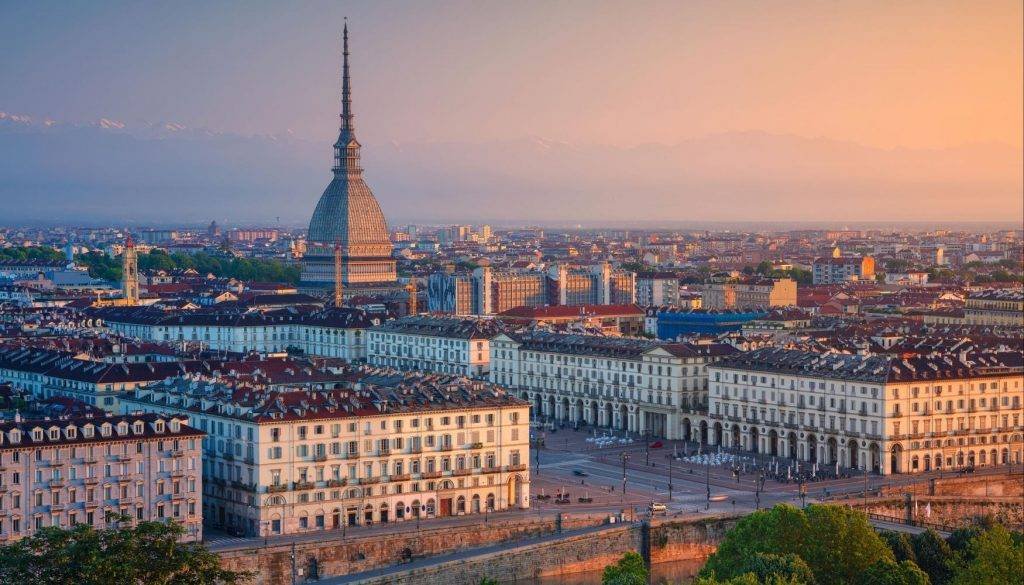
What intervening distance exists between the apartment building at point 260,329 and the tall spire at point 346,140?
2296 inches

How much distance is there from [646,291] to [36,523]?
102254 millimetres

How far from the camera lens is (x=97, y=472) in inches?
1890

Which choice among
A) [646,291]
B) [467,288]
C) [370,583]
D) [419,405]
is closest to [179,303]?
[467,288]

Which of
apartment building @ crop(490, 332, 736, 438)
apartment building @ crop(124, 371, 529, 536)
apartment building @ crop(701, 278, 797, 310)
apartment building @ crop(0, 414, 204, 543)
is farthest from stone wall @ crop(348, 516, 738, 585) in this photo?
apartment building @ crop(701, 278, 797, 310)

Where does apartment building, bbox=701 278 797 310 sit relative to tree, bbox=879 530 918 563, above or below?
above

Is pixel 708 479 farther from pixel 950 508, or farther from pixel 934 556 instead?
pixel 934 556

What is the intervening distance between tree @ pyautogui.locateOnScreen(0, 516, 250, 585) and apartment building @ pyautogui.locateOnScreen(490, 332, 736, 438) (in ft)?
112

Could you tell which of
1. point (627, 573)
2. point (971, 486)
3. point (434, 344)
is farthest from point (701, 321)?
point (627, 573)

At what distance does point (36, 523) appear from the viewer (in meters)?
46.9

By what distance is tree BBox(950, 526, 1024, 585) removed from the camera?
39719 millimetres

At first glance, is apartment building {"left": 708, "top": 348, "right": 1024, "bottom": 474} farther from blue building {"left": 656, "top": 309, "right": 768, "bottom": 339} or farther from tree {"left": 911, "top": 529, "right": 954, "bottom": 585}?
blue building {"left": 656, "top": 309, "right": 768, "bottom": 339}

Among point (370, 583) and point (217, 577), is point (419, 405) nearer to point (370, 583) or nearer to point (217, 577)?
point (370, 583)

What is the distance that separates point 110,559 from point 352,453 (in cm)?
1367

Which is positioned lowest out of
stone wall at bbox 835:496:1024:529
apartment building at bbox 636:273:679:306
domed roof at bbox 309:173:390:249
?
stone wall at bbox 835:496:1024:529
